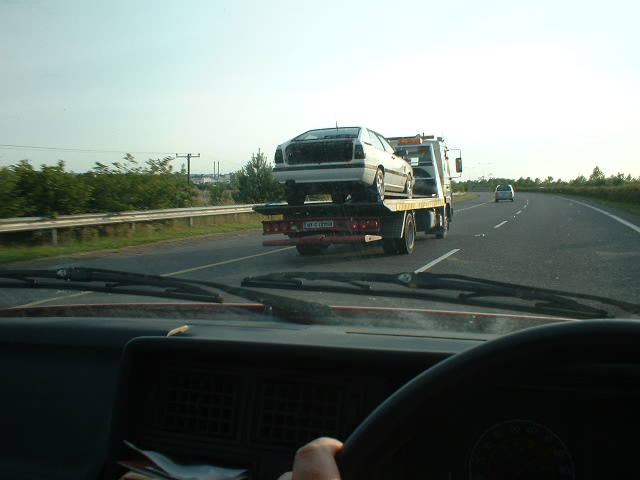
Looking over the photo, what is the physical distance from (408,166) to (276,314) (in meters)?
13.7

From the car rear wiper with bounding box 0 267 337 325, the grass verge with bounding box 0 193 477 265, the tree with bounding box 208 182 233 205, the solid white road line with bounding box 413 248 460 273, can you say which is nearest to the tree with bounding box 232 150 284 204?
the tree with bounding box 208 182 233 205

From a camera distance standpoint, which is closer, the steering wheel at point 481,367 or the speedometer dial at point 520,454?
the steering wheel at point 481,367

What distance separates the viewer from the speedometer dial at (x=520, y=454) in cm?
157

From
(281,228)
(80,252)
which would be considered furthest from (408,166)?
(80,252)

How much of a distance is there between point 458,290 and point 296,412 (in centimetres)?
156

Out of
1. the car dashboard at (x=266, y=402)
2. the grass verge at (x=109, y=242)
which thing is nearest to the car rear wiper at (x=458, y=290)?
the car dashboard at (x=266, y=402)

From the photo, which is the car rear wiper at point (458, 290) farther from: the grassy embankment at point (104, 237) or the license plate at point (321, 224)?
the grassy embankment at point (104, 237)

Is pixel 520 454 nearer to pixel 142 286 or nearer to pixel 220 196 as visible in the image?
pixel 142 286

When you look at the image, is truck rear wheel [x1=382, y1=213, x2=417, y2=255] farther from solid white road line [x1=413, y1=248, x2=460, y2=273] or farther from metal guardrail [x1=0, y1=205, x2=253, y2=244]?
metal guardrail [x1=0, y1=205, x2=253, y2=244]

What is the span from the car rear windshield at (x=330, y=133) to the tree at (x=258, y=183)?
14882mm

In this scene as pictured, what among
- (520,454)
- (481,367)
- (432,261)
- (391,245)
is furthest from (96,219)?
(481,367)

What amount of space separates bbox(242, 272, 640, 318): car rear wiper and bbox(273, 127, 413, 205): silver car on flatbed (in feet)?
27.1

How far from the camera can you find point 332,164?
12258 millimetres

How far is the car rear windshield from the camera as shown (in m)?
12.4
